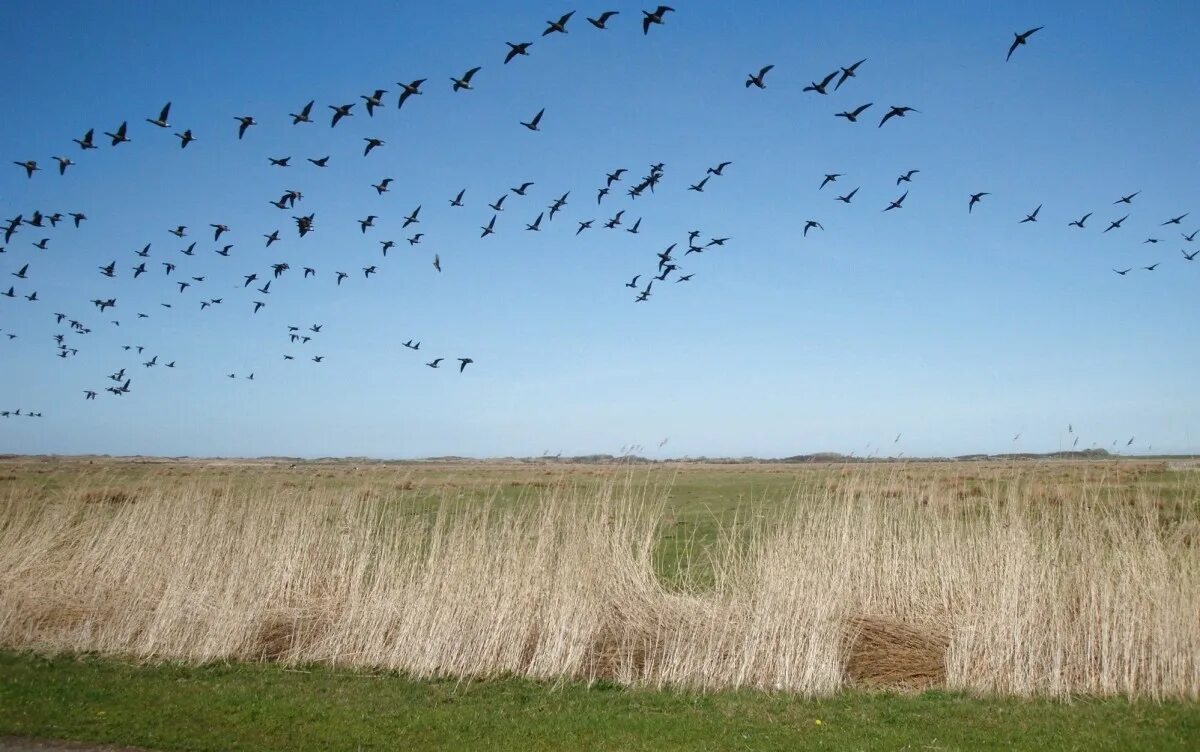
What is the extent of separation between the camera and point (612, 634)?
38.3 feet

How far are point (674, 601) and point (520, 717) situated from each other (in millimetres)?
3719

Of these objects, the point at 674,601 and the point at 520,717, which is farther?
the point at 674,601

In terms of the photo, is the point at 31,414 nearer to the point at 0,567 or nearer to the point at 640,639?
the point at 0,567

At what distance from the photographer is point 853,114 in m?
13.2

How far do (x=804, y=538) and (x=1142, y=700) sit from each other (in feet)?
14.1

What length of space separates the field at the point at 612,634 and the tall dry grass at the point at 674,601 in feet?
0.12

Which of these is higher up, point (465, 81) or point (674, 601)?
point (465, 81)

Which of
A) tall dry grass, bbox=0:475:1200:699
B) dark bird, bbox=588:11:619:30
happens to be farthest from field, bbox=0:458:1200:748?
dark bird, bbox=588:11:619:30

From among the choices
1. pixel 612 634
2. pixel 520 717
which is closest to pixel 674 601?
pixel 612 634

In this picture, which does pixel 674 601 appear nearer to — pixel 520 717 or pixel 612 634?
pixel 612 634

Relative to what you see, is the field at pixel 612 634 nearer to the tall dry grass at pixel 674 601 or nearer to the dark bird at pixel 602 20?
the tall dry grass at pixel 674 601

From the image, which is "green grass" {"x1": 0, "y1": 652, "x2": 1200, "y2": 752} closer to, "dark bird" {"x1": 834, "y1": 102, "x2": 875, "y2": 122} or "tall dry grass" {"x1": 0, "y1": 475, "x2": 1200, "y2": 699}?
"tall dry grass" {"x1": 0, "y1": 475, "x2": 1200, "y2": 699}

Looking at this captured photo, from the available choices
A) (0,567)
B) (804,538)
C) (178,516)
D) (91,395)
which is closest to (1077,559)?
(804,538)

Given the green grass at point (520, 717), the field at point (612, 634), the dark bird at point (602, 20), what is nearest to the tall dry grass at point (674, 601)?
the field at point (612, 634)
